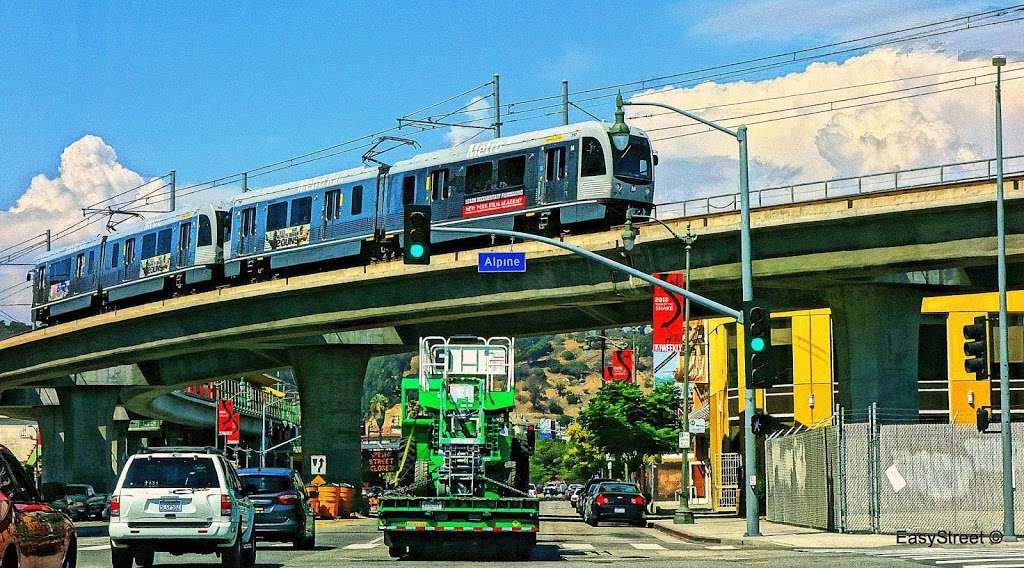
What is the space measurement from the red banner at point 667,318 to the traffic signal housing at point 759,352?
43.8ft

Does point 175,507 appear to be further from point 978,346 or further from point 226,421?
point 226,421

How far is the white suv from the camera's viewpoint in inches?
765

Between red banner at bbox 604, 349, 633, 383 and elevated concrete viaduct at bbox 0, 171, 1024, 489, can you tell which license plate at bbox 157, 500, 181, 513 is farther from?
red banner at bbox 604, 349, 633, 383

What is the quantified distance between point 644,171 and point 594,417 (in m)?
32.4

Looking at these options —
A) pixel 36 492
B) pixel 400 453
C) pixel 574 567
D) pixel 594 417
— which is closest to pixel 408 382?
pixel 400 453

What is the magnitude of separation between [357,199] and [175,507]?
31.3 metres

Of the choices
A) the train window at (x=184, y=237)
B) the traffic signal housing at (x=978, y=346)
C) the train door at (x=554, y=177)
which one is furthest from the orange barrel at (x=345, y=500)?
the traffic signal housing at (x=978, y=346)

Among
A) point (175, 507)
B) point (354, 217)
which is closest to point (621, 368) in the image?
point (354, 217)

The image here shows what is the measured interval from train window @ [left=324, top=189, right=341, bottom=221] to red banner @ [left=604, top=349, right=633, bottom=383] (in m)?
25.6

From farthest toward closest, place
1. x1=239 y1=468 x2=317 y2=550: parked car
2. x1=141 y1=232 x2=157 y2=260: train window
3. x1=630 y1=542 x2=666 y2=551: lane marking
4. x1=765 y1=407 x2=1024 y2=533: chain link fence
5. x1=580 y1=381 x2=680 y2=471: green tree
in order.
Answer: x1=580 y1=381 x2=680 y2=471: green tree → x1=141 y1=232 x2=157 y2=260: train window → x1=765 y1=407 x2=1024 y2=533: chain link fence → x1=630 y1=542 x2=666 y2=551: lane marking → x1=239 y1=468 x2=317 y2=550: parked car

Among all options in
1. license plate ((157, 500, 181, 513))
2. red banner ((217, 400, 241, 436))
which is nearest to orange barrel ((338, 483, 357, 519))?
red banner ((217, 400, 241, 436))

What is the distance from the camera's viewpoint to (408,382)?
25719mm

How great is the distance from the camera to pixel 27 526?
12797mm

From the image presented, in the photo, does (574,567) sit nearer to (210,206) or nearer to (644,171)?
(644,171)
